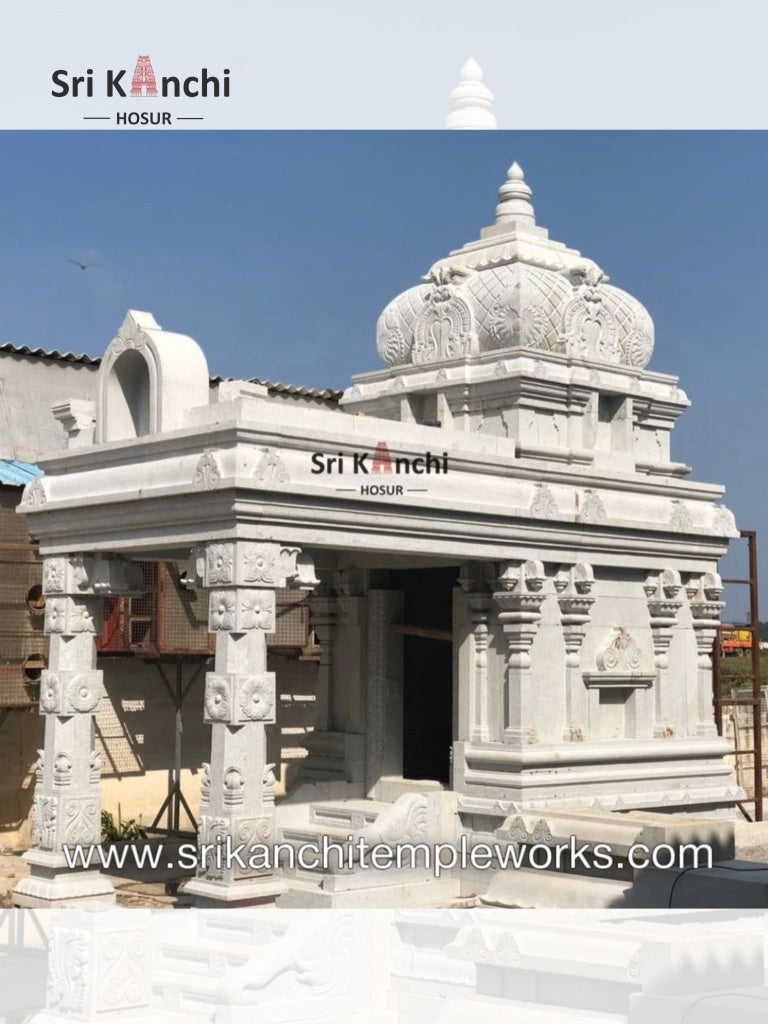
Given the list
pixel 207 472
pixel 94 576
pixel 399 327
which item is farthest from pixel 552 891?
pixel 399 327

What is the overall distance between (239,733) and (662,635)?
5.50 meters

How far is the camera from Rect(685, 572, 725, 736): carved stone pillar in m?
16.0

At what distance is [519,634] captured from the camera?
1420cm

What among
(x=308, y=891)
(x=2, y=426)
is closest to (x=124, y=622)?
(x=2, y=426)

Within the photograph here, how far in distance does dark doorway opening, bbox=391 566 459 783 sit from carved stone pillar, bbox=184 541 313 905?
12.9 feet

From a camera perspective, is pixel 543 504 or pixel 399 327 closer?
pixel 543 504

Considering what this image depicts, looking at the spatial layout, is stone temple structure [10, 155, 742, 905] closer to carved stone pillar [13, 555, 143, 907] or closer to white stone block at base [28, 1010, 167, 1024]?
carved stone pillar [13, 555, 143, 907]

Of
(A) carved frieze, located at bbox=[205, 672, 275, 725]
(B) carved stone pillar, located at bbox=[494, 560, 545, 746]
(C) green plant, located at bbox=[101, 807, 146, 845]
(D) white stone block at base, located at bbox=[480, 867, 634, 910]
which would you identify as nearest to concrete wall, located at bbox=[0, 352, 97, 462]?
(C) green plant, located at bbox=[101, 807, 146, 845]

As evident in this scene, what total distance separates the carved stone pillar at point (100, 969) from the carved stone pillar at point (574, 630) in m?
4.87

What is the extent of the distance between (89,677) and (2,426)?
6490 millimetres

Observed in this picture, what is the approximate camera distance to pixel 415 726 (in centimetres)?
1608

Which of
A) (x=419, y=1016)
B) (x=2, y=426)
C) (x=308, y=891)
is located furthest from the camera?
(x=2, y=426)

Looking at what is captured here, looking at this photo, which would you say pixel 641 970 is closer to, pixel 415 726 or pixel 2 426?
pixel 415 726
